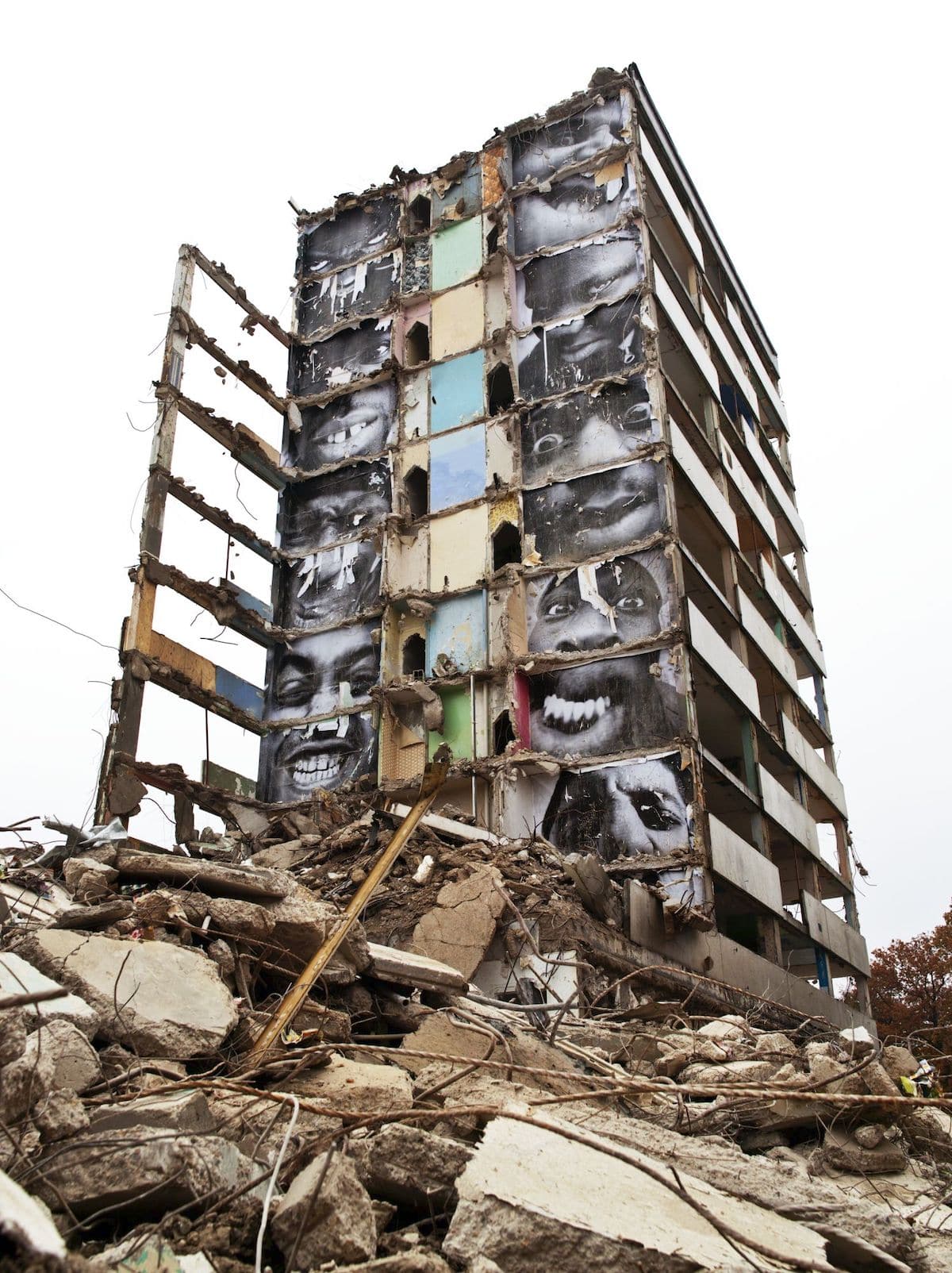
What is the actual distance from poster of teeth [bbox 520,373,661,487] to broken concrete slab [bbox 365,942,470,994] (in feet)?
50.8

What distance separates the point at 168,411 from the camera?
2255 cm

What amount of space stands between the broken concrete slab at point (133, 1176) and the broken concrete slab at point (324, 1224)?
9.7 inches

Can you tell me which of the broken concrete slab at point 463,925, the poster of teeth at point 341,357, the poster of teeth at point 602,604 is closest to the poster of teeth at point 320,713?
the poster of teeth at point 602,604

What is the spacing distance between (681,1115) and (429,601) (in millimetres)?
17404

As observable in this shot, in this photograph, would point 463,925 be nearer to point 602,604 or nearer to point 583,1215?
point 583,1215

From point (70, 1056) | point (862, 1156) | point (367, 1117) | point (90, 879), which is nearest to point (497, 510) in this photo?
→ point (90, 879)

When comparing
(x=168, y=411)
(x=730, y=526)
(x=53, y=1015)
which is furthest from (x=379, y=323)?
(x=53, y=1015)

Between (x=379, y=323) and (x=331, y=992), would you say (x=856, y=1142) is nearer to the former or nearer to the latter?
(x=331, y=992)

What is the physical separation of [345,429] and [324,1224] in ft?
78.1

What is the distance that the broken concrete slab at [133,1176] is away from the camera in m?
3.00

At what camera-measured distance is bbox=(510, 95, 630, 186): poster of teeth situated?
24156mm

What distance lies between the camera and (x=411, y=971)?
640 cm

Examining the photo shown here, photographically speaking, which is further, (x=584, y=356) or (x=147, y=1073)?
(x=584, y=356)

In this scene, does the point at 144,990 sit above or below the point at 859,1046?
above
